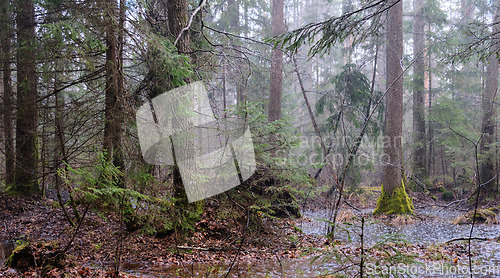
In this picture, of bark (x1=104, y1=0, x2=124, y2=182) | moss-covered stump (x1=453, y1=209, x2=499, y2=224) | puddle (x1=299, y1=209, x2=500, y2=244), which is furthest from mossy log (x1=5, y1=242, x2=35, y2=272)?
moss-covered stump (x1=453, y1=209, x2=499, y2=224)

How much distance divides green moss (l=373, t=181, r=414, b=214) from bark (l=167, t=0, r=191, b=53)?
8433mm

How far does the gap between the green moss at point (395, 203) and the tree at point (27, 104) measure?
1037 cm

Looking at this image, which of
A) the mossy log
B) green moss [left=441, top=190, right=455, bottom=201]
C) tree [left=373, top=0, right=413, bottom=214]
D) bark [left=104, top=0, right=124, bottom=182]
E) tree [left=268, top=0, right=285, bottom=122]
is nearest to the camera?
the mossy log

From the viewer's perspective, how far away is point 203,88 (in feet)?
23.8

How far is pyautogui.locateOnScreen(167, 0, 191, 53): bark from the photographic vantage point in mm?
6805

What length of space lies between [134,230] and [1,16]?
716 centimetres

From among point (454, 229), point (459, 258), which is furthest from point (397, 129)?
point (459, 258)

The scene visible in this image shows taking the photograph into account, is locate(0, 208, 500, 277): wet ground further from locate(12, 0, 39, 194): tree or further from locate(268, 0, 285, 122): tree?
locate(268, 0, 285, 122): tree

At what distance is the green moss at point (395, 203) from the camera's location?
421 inches

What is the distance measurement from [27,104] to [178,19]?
3796 mm

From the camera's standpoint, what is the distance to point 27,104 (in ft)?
22.7

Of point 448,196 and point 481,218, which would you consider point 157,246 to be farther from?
point 448,196

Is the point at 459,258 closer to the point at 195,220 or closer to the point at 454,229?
the point at 454,229

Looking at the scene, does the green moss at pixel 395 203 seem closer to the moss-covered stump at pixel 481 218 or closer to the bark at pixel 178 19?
the moss-covered stump at pixel 481 218
